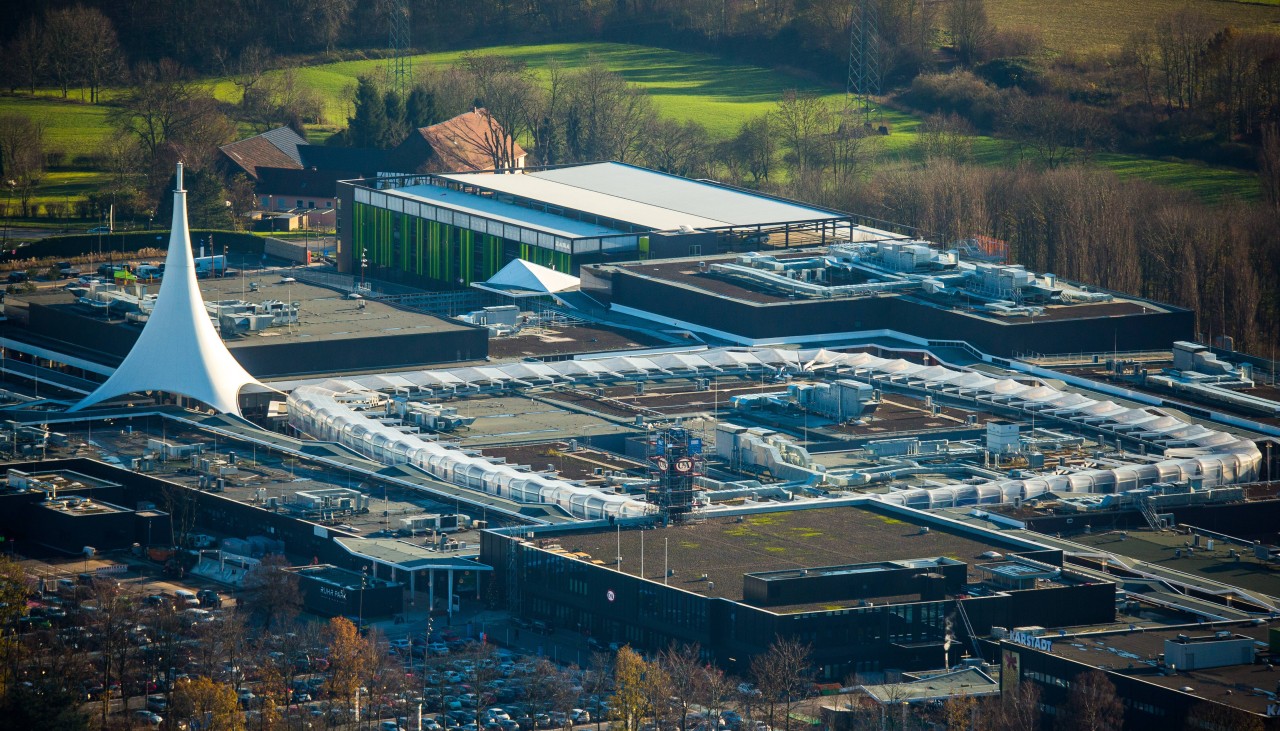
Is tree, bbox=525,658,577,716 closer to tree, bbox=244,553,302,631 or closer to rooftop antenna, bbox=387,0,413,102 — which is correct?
tree, bbox=244,553,302,631

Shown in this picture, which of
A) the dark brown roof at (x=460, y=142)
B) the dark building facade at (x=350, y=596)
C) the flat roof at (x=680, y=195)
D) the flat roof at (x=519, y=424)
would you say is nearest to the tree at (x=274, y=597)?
the dark building facade at (x=350, y=596)

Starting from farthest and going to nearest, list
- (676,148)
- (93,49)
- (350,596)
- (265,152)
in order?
(93,49)
(676,148)
(265,152)
(350,596)

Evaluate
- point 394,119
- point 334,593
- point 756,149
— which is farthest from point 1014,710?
point 394,119

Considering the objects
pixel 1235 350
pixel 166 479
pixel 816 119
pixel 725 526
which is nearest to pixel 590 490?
pixel 725 526

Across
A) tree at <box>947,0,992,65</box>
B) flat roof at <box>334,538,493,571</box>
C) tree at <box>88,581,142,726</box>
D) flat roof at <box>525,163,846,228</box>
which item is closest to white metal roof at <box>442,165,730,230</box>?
flat roof at <box>525,163,846,228</box>

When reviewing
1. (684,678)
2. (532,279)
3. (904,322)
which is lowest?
(684,678)

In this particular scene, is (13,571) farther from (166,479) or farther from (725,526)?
(725,526)

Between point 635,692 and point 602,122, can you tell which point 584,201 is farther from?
point 635,692
